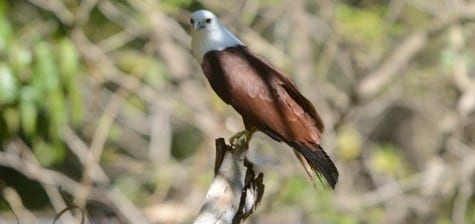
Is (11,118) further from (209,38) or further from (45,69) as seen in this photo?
(209,38)

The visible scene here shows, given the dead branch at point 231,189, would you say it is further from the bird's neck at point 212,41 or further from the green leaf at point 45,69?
the green leaf at point 45,69

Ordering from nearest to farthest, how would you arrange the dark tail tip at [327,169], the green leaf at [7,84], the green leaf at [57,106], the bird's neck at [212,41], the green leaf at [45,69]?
the dark tail tip at [327,169]
the bird's neck at [212,41]
the green leaf at [7,84]
the green leaf at [45,69]
the green leaf at [57,106]

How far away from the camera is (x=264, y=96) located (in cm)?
322

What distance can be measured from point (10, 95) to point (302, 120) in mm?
1992

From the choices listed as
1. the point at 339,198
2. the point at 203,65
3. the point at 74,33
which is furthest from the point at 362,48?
the point at 203,65

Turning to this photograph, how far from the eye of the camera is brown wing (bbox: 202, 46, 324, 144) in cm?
320

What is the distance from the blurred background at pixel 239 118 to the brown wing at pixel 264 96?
95.3 inches

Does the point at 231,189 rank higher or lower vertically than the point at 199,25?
lower

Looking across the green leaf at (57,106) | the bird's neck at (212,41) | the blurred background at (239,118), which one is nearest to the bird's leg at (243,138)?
the bird's neck at (212,41)

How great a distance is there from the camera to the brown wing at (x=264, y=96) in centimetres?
320

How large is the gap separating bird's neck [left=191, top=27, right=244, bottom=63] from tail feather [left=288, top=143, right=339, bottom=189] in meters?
0.36

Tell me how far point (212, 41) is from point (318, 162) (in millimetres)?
499

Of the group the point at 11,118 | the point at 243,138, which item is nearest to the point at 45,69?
the point at 11,118

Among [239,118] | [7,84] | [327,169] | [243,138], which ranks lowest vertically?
[327,169]
